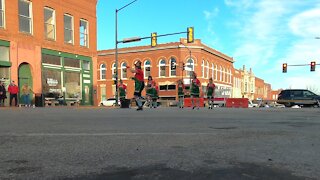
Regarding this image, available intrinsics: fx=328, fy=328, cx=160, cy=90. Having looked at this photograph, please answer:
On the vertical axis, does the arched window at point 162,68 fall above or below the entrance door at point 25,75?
above

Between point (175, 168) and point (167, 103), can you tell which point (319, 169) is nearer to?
point (175, 168)

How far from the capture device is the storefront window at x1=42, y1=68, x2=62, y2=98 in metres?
26.6

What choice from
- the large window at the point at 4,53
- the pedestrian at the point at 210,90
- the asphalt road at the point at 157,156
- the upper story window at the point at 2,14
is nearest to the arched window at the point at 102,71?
the large window at the point at 4,53

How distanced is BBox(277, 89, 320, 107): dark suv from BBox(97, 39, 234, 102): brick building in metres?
23.5

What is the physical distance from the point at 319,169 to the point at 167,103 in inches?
1892

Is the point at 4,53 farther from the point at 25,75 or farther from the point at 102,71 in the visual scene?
the point at 102,71

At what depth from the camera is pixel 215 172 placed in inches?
126

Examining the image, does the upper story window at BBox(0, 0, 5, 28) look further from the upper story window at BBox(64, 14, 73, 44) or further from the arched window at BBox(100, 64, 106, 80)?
the arched window at BBox(100, 64, 106, 80)

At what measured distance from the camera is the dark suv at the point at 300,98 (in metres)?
32.0

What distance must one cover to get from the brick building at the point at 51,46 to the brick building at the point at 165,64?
25.2 metres

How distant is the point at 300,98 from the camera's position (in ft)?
107

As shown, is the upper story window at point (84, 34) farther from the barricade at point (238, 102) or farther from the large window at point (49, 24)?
the barricade at point (238, 102)

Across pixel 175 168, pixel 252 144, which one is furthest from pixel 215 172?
pixel 252 144

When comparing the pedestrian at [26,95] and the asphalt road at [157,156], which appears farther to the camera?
the pedestrian at [26,95]
